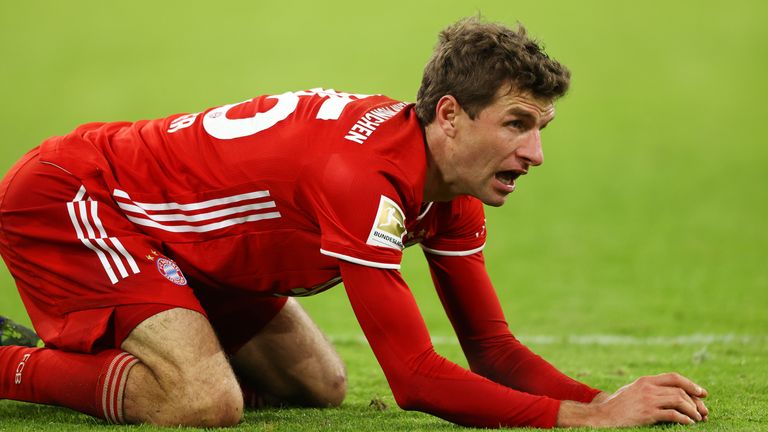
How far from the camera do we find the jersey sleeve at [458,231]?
4793 millimetres

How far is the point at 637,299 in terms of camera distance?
9469 mm

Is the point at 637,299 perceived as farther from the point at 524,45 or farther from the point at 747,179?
the point at 524,45

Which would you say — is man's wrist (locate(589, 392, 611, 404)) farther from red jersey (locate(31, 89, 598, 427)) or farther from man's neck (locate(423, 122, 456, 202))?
man's neck (locate(423, 122, 456, 202))

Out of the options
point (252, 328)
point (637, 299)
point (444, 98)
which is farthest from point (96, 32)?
point (444, 98)

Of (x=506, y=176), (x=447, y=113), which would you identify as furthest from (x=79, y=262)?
(x=506, y=176)

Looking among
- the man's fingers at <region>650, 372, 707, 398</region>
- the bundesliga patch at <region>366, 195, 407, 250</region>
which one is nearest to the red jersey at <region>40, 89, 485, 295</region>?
the bundesliga patch at <region>366, 195, 407, 250</region>

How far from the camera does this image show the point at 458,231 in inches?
191

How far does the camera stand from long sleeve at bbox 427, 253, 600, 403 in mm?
4840

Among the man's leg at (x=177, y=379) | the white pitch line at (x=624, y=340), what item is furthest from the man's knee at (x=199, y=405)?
the white pitch line at (x=624, y=340)

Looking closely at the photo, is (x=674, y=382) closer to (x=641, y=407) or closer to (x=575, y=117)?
(x=641, y=407)

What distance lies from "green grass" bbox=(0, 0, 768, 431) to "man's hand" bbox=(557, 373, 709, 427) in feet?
6.69

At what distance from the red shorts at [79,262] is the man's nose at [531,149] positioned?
1.37m

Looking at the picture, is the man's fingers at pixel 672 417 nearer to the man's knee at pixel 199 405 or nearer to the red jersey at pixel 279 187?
the red jersey at pixel 279 187

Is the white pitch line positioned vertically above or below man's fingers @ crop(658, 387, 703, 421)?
below
